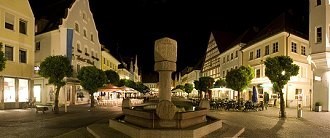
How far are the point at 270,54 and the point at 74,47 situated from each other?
23936 millimetres

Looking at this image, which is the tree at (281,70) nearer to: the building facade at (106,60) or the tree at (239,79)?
the tree at (239,79)

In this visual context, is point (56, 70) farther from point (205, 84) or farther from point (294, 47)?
point (205, 84)

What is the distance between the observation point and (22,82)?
1353 inches

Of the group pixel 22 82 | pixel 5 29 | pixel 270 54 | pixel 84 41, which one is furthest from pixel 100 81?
pixel 270 54

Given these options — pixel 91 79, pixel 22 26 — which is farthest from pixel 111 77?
pixel 22 26

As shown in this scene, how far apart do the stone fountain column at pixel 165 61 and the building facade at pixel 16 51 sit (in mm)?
21721

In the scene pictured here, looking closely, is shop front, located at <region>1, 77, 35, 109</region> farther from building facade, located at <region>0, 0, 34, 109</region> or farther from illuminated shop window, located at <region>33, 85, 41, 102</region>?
illuminated shop window, located at <region>33, 85, 41, 102</region>

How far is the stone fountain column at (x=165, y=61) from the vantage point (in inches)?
532

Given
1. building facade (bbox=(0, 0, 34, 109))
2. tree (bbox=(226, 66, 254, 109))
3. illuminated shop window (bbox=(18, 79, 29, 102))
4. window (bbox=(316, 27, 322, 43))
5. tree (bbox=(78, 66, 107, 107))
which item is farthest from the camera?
A: tree (bbox=(226, 66, 254, 109))

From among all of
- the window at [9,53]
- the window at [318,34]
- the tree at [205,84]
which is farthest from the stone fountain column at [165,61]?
the tree at [205,84]

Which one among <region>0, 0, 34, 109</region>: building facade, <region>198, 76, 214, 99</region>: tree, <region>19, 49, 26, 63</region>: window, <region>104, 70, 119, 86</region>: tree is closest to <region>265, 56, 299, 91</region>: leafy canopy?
<region>0, 0, 34, 109</region>: building facade

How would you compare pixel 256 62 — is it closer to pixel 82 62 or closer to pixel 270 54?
pixel 270 54

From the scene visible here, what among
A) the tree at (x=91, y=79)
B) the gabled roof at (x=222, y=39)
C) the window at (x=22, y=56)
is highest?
the gabled roof at (x=222, y=39)

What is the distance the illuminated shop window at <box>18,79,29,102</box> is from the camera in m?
33.7
